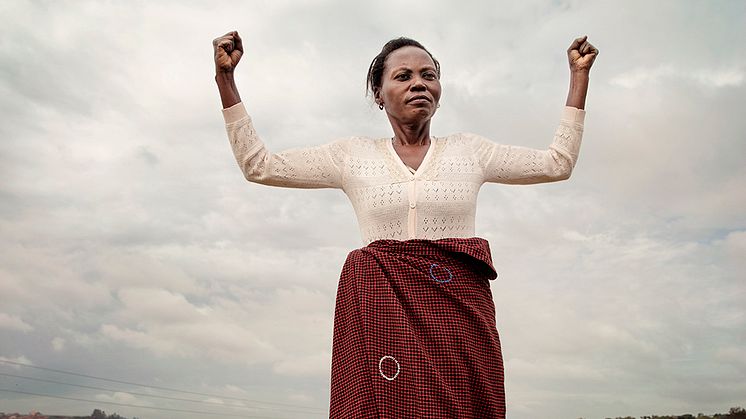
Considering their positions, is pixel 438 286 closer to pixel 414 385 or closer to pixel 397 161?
pixel 414 385

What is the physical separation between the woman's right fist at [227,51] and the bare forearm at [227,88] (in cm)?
2

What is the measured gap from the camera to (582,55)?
4.04m

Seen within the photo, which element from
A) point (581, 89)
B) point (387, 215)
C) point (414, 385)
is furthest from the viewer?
point (581, 89)

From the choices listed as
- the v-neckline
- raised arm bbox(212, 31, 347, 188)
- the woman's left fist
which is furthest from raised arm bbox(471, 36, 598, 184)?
raised arm bbox(212, 31, 347, 188)

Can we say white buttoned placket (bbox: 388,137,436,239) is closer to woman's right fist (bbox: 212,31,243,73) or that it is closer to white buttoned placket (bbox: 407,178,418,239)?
white buttoned placket (bbox: 407,178,418,239)

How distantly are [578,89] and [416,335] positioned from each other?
1524mm

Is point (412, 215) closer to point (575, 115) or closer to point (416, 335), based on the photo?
point (416, 335)

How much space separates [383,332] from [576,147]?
1425 millimetres

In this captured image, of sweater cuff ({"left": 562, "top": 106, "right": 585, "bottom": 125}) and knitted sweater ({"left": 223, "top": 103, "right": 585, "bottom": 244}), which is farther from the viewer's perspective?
sweater cuff ({"left": 562, "top": 106, "right": 585, "bottom": 125})

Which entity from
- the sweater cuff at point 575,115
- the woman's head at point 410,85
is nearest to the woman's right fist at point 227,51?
the woman's head at point 410,85

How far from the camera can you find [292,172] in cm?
399

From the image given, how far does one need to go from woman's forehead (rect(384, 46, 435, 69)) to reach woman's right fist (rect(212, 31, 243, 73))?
0.76 m

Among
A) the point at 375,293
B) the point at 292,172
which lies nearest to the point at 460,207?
the point at 375,293

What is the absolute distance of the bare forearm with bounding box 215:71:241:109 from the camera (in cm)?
382
